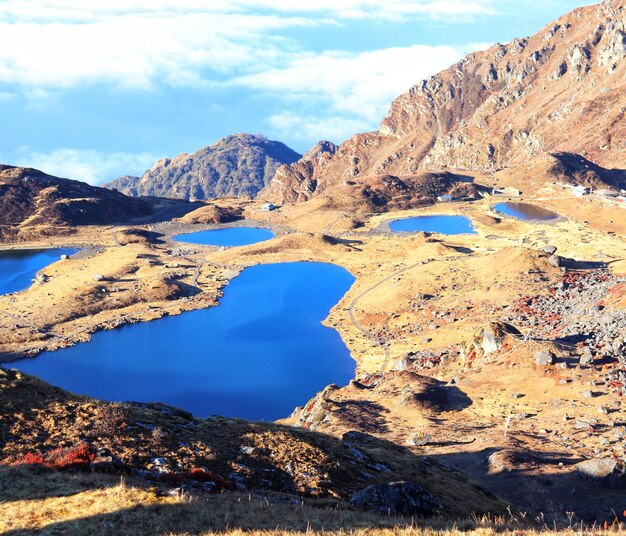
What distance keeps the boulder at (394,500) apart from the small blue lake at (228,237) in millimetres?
148003

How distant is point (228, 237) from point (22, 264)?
6119cm

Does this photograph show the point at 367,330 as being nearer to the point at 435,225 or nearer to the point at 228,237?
the point at 435,225


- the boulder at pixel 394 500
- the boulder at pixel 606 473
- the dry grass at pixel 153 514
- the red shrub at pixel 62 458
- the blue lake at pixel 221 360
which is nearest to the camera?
the dry grass at pixel 153 514

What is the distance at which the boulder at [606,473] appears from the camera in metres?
38.7

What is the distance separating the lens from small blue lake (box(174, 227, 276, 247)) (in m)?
178

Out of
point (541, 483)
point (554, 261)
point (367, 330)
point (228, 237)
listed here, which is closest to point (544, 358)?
point (541, 483)

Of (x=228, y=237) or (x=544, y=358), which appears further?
(x=228, y=237)

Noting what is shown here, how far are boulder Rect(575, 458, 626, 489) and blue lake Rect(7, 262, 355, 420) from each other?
4183 cm

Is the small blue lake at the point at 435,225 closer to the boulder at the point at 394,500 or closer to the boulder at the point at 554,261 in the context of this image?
the boulder at the point at 554,261

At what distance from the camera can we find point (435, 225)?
18588 centimetres

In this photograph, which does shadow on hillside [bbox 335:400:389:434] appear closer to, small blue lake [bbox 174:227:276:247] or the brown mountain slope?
the brown mountain slope

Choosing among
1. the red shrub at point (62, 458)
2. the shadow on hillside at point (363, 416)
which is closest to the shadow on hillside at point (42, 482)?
the red shrub at point (62, 458)

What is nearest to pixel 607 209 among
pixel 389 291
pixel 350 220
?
pixel 350 220

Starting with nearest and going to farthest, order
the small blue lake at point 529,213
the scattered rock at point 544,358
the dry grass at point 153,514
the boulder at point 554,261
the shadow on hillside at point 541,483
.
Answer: the dry grass at point 153,514 → the shadow on hillside at point 541,483 → the scattered rock at point 544,358 → the boulder at point 554,261 → the small blue lake at point 529,213
